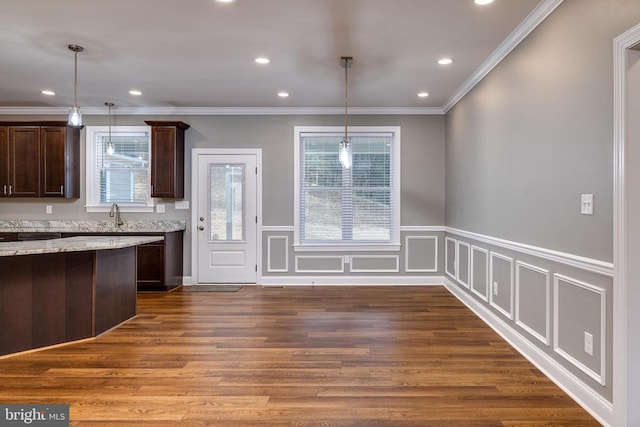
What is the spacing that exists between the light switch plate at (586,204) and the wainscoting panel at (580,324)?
447 mm

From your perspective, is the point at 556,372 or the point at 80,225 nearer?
the point at 556,372

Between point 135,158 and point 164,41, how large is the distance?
2.81 metres

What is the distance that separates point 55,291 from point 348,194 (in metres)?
3.89

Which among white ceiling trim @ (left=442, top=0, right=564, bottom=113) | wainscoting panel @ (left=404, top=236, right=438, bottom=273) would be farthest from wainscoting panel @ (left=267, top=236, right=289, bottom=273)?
white ceiling trim @ (left=442, top=0, right=564, bottom=113)

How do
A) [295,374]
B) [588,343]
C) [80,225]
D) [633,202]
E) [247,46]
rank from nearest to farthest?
[633,202], [588,343], [295,374], [247,46], [80,225]

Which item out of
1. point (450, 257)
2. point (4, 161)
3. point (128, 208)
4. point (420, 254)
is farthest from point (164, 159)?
point (450, 257)

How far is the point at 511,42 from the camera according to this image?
10.6 feet

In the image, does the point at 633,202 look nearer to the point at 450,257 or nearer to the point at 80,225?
the point at 450,257

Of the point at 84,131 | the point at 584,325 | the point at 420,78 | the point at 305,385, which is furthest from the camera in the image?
the point at 84,131

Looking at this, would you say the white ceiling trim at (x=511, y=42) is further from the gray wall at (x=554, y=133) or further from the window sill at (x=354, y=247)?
the window sill at (x=354, y=247)

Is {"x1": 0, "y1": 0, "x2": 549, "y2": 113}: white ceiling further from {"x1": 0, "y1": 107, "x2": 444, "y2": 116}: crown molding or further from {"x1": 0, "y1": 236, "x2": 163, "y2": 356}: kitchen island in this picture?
{"x1": 0, "y1": 236, "x2": 163, "y2": 356}: kitchen island

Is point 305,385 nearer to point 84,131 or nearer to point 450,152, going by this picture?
point 450,152

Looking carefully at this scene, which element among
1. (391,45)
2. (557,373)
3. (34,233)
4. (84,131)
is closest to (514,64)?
(391,45)

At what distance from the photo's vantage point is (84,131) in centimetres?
564
